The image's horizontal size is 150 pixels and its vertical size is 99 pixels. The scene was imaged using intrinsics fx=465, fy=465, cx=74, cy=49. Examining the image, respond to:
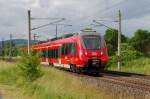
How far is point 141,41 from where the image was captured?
9712cm

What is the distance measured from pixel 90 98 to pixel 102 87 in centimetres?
366

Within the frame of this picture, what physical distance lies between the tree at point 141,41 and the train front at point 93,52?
55.7 meters

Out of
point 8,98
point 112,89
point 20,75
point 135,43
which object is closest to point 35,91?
point 8,98

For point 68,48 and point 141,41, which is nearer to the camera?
point 68,48

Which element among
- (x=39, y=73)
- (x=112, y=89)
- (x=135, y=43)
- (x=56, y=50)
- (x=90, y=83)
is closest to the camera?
(x=112, y=89)

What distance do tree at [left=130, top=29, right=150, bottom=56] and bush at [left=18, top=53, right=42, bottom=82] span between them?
62.9 m

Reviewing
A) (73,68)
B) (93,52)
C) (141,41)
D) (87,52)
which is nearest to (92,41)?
(93,52)

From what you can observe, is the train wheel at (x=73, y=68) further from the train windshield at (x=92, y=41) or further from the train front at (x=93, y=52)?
the train windshield at (x=92, y=41)

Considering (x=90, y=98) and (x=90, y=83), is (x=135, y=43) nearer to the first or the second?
(x=90, y=83)

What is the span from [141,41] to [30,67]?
70988 millimetres

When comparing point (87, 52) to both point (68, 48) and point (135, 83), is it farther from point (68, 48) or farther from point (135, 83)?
point (135, 83)

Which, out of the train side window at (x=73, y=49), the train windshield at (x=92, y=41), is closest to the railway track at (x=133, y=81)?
the train windshield at (x=92, y=41)

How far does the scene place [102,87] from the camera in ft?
68.8

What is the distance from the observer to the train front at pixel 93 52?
112ft
